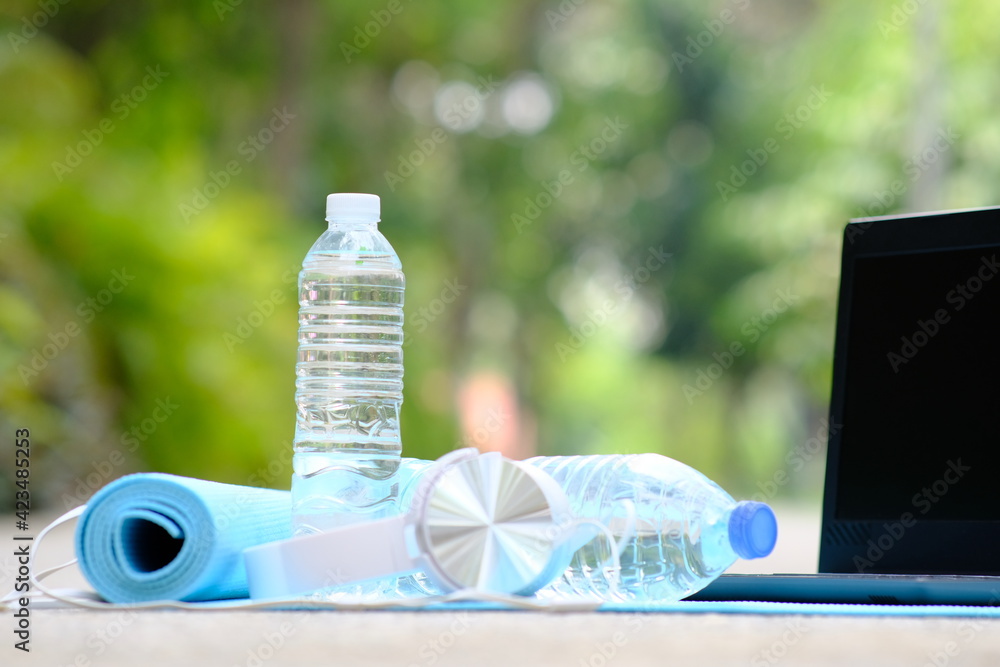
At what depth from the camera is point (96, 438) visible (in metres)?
7.43

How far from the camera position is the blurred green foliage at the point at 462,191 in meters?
7.63

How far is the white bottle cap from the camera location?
5.57 ft

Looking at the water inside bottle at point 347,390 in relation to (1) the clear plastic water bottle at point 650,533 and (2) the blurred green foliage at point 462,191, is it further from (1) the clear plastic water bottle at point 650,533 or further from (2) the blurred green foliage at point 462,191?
(2) the blurred green foliage at point 462,191

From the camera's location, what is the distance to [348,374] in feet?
6.63

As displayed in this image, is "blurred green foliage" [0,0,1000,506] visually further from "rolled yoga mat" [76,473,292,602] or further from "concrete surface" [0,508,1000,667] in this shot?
"concrete surface" [0,508,1000,667]

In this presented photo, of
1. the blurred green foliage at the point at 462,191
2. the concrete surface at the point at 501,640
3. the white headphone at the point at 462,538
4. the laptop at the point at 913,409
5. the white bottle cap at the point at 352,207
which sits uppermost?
the blurred green foliage at the point at 462,191

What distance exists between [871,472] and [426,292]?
1601 cm

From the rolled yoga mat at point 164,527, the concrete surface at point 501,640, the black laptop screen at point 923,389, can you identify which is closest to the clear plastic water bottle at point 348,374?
the rolled yoga mat at point 164,527

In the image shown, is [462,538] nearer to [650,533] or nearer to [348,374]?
[650,533]

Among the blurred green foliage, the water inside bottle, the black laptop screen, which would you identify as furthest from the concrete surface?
the blurred green foliage

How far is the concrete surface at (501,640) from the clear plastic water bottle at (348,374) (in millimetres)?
428

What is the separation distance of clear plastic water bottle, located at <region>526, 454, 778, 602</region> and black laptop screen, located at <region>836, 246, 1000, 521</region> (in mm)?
442

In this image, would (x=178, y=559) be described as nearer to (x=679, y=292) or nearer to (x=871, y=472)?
(x=871, y=472)

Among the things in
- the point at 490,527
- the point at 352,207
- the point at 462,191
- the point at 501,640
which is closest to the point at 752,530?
the point at 490,527
